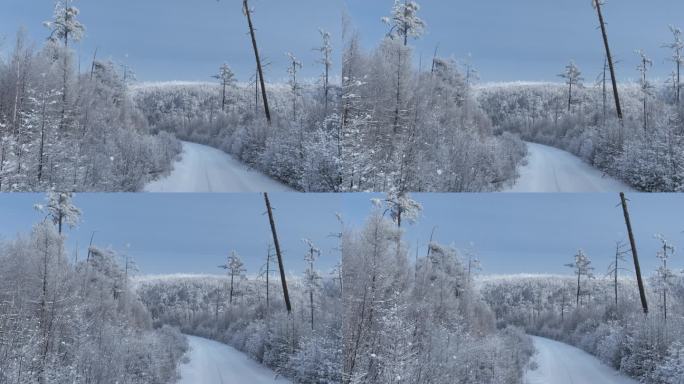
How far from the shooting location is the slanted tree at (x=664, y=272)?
9.50m

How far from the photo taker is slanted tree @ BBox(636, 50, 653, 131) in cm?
887

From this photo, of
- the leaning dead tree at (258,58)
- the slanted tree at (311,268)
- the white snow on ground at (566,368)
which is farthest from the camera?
the slanted tree at (311,268)

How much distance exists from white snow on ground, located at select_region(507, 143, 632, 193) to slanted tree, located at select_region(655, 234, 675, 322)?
120cm

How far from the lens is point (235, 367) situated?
9.59 metres

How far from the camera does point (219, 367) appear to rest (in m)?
9.62

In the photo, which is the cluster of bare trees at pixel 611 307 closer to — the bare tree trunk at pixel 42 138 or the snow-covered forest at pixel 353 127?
the snow-covered forest at pixel 353 127

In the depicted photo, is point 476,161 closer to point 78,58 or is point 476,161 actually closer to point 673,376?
point 673,376

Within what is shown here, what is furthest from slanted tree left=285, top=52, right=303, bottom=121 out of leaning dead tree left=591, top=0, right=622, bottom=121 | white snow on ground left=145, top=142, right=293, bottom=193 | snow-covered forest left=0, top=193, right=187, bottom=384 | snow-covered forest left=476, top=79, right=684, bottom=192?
leaning dead tree left=591, top=0, right=622, bottom=121

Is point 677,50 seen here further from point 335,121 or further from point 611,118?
point 335,121

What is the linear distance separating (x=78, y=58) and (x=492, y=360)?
6.24 m

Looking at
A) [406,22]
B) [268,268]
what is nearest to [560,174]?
[406,22]

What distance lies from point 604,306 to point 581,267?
23.8 inches

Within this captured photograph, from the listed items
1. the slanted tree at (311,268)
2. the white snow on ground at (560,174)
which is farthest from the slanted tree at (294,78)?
the white snow on ground at (560,174)

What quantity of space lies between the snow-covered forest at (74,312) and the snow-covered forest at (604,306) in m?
4.28
